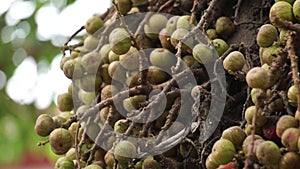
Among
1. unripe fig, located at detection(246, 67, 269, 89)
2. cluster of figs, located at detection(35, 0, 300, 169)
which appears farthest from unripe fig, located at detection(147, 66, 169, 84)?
unripe fig, located at detection(246, 67, 269, 89)

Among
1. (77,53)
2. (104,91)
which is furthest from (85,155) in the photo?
(77,53)

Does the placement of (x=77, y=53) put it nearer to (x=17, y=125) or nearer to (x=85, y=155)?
(x=85, y=155)

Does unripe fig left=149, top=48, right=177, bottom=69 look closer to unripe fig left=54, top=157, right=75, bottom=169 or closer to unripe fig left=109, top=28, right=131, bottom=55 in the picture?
unripe fig left=109, top=28, right=131, bottom=55

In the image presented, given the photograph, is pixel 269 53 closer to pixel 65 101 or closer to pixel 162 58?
pixel 162 58

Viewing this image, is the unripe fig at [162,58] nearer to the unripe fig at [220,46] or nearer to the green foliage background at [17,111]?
the unripe fig at [220,46]

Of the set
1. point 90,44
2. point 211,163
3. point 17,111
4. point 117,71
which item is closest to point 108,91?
point 117,71

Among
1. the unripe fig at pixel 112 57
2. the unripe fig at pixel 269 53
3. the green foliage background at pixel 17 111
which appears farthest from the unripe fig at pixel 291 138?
the green foliage background at pixel 17 111
